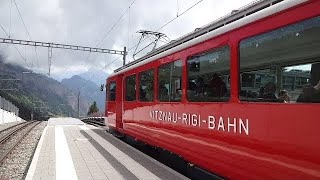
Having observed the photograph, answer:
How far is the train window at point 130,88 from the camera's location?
1332 centimetres

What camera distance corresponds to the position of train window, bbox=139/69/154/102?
1097 cm

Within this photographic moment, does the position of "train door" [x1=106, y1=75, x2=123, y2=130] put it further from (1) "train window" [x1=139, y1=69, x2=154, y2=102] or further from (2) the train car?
(2) the train car

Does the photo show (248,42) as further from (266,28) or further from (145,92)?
(145,92)

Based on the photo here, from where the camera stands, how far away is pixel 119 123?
15945 mm

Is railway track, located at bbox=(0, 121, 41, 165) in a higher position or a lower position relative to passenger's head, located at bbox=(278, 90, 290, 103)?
lower

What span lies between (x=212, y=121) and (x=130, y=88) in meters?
7.41

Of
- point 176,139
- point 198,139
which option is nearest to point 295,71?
point 198,139

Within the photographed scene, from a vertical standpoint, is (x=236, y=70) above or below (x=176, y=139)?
above

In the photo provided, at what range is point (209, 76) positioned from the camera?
712 cm

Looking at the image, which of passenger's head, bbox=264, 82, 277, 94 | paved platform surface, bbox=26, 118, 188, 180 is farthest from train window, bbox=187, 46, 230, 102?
paved platform surface, bbox=26, 118, 188, 180

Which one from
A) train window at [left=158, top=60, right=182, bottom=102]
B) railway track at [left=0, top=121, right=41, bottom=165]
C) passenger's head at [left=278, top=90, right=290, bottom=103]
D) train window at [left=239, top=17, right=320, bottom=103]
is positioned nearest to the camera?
train window at [left=239, top=17, right=320, bottom=103]

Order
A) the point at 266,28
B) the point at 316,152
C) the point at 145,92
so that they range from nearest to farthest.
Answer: the point at 316,152 → the point at 266,28 → the point at 145,92

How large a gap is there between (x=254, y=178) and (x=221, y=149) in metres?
1.01

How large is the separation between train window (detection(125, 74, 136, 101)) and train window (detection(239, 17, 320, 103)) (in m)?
7.55
